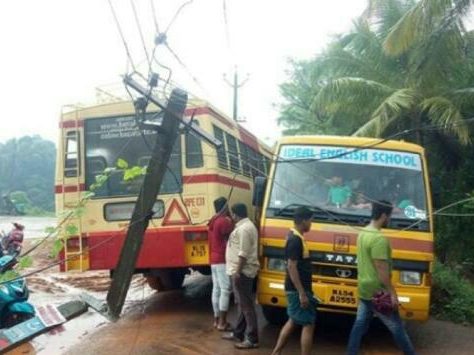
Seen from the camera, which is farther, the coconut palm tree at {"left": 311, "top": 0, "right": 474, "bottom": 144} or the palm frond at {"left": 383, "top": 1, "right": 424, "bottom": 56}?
the coconut palm tree at {"left": 311, "top": 0, "right": 474, "bottom": 144}

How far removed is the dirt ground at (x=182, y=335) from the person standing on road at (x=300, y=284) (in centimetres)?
96

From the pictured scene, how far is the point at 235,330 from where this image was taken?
23.1 ft

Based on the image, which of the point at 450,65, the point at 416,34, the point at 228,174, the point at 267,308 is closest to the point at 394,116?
the point at 450,65

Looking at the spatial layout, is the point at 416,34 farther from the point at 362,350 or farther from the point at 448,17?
the point at 362,350

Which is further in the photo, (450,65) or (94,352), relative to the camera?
(450,65)

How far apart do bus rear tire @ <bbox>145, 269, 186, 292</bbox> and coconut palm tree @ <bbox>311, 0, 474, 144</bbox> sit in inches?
239

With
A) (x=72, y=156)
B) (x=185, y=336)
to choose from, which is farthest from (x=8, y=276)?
(x=185, y=336)

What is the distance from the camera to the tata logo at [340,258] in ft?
21.6

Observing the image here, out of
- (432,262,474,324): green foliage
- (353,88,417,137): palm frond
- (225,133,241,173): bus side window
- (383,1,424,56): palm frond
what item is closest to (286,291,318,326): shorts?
(225,133,241,173): bus side window

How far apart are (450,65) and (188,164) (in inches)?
337

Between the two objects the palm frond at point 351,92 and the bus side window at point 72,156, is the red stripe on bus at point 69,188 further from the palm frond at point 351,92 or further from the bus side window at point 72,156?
the palm frond at point 351,92

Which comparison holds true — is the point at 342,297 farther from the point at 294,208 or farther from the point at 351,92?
the point at 351,92

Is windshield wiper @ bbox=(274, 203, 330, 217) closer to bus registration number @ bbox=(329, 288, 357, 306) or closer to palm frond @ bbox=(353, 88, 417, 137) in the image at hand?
bus registration number @ bbox=(329, 288, 357, 306)

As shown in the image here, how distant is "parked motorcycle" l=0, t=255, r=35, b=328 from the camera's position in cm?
739
